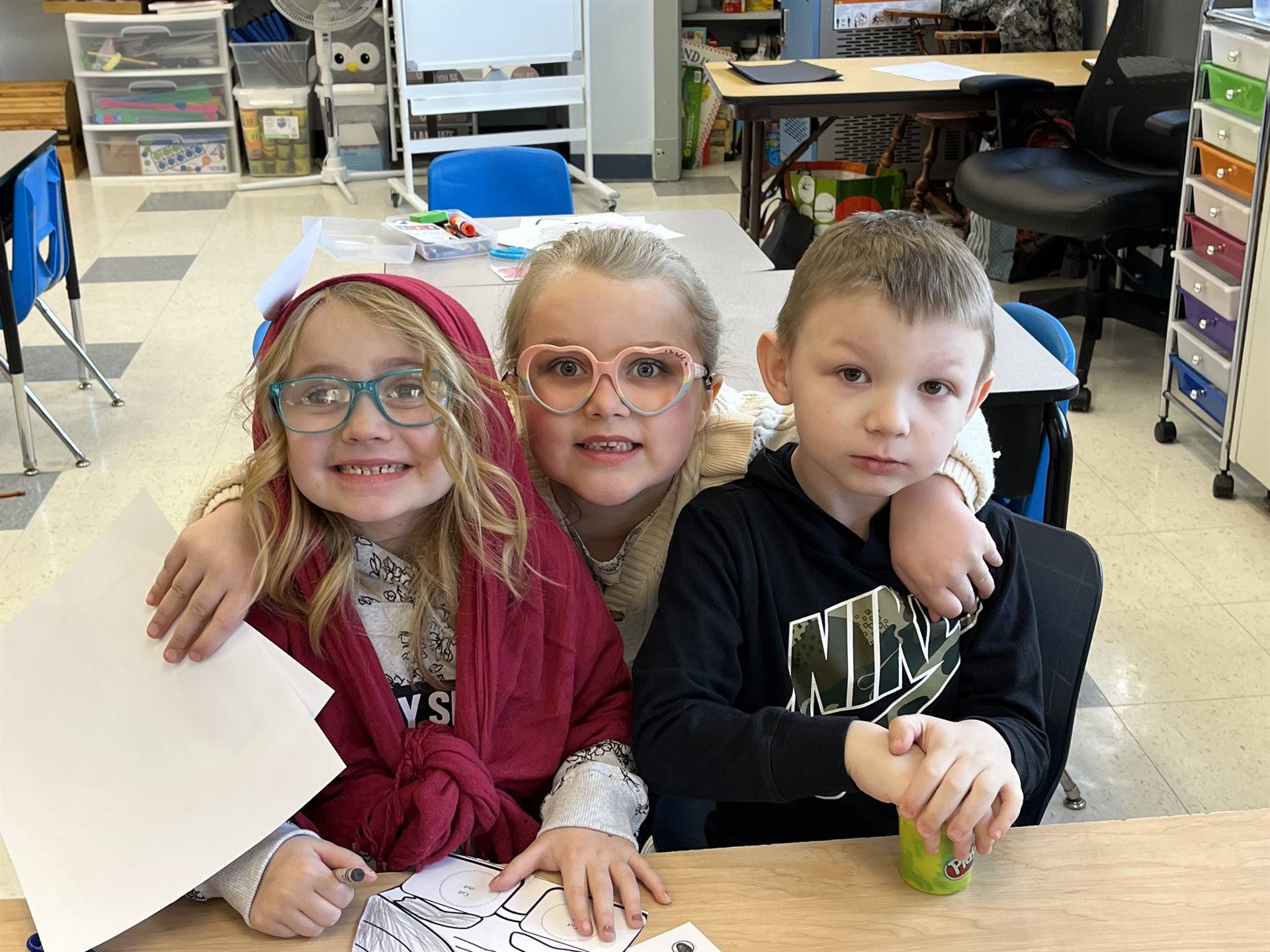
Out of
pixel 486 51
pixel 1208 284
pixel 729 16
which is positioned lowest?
pixel 1208 284

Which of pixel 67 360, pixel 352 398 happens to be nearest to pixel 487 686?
pixel 352 398

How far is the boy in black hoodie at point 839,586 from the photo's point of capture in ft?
3.15

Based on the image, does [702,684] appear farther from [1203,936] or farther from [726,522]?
[1203,936]

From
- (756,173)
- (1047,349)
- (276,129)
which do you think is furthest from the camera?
(276,129)

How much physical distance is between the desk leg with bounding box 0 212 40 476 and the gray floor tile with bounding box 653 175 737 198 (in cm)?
328

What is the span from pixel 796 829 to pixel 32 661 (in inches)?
26.0

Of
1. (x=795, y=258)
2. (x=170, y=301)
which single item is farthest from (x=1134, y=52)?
(x=170, y=301)

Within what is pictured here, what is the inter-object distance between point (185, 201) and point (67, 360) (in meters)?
2.00

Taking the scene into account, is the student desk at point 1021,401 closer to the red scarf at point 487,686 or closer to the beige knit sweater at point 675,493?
the beige knit sweater at point 675,493

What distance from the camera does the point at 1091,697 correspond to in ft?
7.48

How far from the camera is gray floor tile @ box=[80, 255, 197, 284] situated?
185 inches

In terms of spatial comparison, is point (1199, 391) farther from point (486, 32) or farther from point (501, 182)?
point (486, 32)

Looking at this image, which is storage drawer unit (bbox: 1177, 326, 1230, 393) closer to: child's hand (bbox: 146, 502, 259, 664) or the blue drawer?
the blue drawer

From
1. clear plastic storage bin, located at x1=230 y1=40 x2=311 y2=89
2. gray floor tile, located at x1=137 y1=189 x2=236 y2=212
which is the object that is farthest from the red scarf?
clear plastic storage bin, located at x1=230 y1=40 x2=311 y2=89
